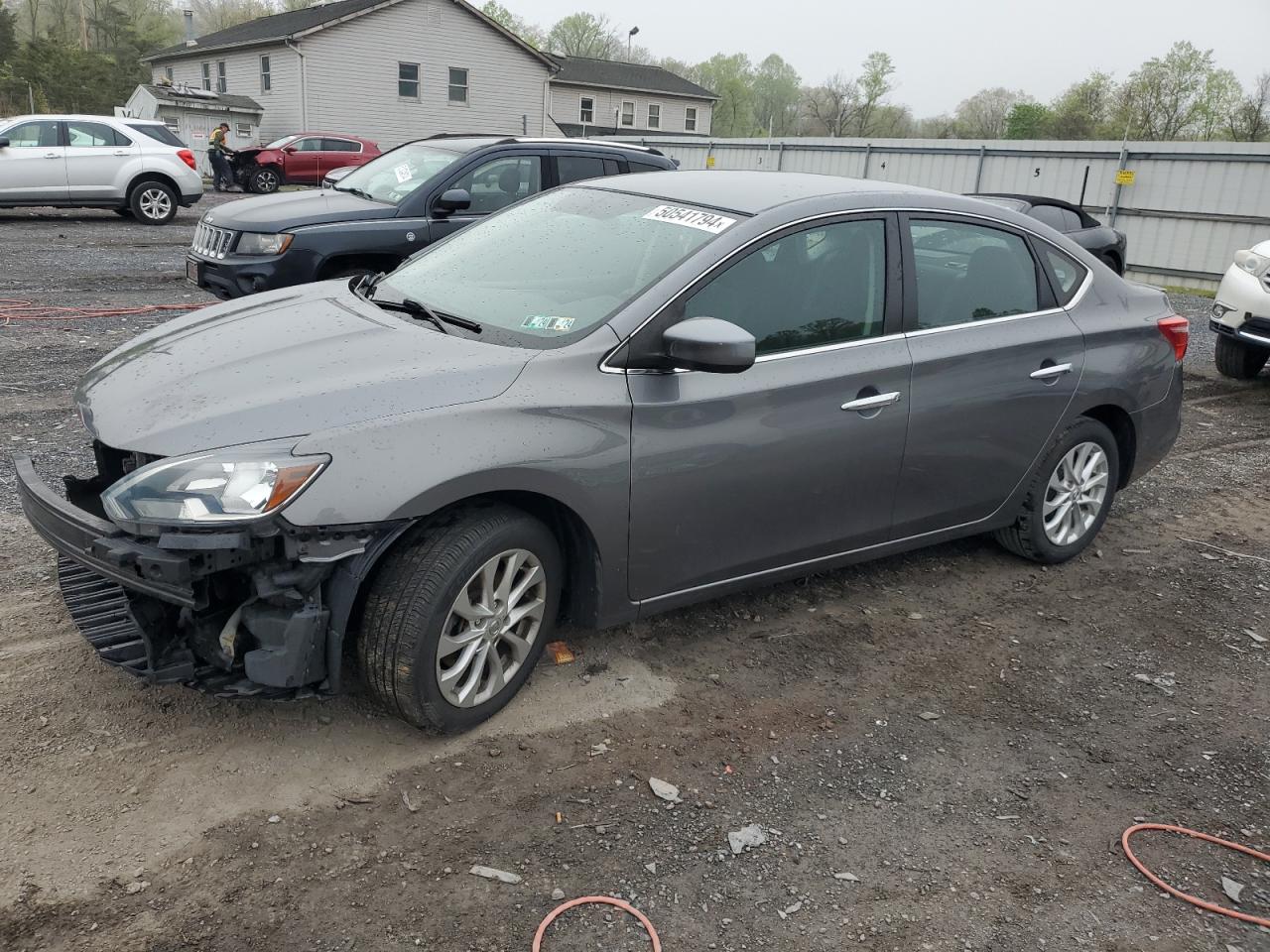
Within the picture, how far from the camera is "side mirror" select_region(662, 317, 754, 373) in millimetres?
3301

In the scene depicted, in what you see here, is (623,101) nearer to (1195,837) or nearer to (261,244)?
(261,244)

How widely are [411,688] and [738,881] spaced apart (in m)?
1.11

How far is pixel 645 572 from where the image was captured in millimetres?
3584

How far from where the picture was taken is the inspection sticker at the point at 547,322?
140 inches

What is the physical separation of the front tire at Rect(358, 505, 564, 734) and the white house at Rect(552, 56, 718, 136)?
44013mm

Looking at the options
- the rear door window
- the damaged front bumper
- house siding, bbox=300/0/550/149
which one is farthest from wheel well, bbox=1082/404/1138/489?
house siding, bbox=300/0/550/149

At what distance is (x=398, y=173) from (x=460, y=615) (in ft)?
20.6

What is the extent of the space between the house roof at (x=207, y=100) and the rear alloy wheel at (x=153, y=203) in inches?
730

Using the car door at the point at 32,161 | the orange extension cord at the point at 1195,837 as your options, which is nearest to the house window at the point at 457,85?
the car door at the point at 32,161

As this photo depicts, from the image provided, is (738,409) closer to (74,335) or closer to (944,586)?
(944,586)

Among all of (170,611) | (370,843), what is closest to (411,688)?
(370,843)

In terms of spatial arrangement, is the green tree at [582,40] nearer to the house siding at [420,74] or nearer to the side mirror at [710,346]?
the house siding at [420,74]

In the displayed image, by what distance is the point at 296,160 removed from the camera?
24.8 metres

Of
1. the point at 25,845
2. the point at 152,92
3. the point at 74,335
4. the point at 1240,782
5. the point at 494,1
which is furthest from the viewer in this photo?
the point at 494,1
